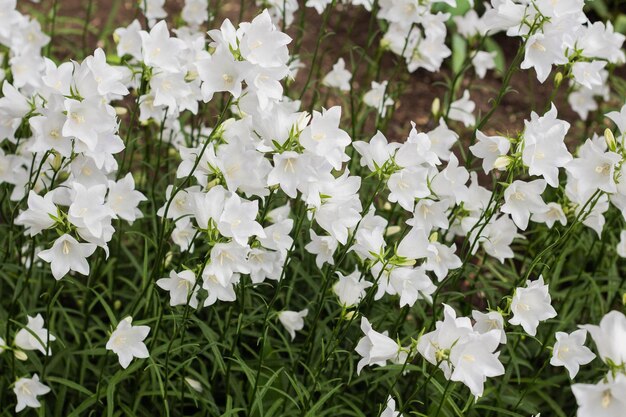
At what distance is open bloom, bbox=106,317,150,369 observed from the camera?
104 inches

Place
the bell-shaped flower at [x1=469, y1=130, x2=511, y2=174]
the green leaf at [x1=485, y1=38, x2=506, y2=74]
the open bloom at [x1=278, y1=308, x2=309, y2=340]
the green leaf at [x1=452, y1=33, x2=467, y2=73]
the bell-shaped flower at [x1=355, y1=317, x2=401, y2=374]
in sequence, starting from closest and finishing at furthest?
1. the bell-shaped flower at [x1=355, y1=317, x2=401, y2=374]
2. the bell-shaped flower at [x1=469, y1=130, x2=511, y2=174]
3. the open bloom at [x1=278, y1=308, x2=309, y2=340]
4. the green leaf at [x1=452, y1=33, x2=467, y2=73]
5. the green leaf at [x1=485, y1=38, x2=506, y2=74]

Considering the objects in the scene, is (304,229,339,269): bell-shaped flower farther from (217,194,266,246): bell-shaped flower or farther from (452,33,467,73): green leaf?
(452,33,467,73): green leaf

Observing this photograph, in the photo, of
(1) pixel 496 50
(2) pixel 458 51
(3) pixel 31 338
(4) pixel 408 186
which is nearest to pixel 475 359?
(4) pixel 408 186

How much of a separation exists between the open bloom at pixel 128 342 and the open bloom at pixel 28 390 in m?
0.37

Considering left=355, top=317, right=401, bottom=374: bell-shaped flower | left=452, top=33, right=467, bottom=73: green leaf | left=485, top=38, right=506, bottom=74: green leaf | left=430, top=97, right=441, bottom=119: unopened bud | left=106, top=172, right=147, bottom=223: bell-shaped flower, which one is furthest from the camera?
left=485, top=38, right=506, bottom=74: green leaf

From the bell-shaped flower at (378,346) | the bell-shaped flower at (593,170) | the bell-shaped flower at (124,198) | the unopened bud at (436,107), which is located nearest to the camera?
the bell-shaped flower at (593,170)

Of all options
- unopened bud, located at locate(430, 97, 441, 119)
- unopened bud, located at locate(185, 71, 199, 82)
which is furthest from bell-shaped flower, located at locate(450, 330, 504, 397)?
unopened bud, located at locate(430, 97, 441, 119)

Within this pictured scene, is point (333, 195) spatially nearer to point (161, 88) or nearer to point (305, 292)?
point (161, 88)

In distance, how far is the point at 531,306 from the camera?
8.46 feet

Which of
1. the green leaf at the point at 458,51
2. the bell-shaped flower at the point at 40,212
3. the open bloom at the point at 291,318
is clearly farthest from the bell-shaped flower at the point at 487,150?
the green leaf at the point at 458,51

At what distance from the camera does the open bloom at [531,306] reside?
8.31ft

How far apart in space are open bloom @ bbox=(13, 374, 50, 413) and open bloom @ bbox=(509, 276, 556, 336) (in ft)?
5.12

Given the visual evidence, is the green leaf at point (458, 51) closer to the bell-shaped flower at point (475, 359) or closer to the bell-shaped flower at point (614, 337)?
the bell-shaped flower at point (475, 359)

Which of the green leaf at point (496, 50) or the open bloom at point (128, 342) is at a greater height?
the green leaf at point (496, 50)
